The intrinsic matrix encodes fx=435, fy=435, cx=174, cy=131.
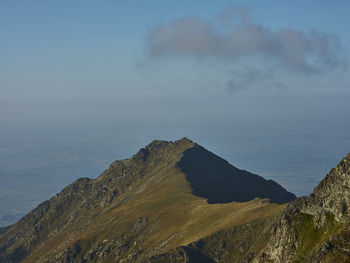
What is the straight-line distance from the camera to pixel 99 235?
19175 centimetres

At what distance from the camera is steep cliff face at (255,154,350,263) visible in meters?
84.9

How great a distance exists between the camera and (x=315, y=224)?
299ft

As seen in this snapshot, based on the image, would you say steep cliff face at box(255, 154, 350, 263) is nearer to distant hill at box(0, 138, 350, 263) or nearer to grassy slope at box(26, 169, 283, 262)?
distant hill at box(0, 138, 350, 263)

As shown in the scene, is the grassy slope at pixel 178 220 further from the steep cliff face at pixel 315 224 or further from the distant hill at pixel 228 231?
the steep cliff face at pixel 315 224

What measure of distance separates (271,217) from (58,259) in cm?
10122

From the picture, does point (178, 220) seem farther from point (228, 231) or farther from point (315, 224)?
point (315, 224)

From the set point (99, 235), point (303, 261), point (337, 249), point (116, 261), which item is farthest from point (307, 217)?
point (99, 235)

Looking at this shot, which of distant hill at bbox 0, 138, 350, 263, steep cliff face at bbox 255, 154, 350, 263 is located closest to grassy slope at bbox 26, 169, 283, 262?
distant hill at bbox 0, 138, 350, 263

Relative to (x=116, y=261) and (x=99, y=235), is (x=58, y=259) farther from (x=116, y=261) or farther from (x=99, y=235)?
(x=116, y=261)

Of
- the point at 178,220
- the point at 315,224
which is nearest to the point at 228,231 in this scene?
the point at 178,220

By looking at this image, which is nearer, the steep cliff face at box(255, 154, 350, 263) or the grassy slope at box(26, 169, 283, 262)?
the steep cliff face at box(255, 154, 350, 263)

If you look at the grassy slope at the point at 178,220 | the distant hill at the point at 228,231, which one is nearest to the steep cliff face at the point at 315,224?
the distant hill at the point at 228,231

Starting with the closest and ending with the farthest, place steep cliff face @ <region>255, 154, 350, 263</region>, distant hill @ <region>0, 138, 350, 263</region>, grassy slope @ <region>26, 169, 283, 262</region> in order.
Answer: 1. steep cliff face @ <region>255, 154, 350, 263</region>
2. distant hill @ <region>0, 138, 350, 263</region>
3. grassy slope @ <region>26, 169, 283, 262</region>

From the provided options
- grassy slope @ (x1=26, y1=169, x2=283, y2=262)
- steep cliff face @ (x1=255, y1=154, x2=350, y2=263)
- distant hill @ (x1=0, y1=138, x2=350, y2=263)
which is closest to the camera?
steep cliff face @ (x1=255, y1=154, x2=350, y2=263)
